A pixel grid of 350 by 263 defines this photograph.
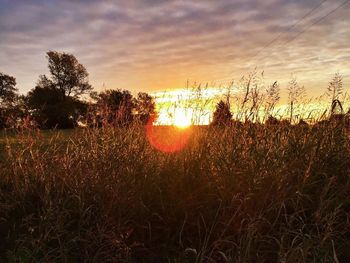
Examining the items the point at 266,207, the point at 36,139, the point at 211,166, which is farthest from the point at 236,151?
the point at 36,139

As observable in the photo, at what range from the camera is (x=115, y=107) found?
281 inches

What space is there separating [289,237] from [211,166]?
1281 mm

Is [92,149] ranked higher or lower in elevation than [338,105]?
lower

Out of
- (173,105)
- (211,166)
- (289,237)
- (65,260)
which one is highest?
(173,105)

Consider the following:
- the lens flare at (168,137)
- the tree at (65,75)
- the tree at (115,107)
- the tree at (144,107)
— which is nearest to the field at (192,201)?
the lens flare at (168,137)

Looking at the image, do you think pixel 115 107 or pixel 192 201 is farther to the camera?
pixel 115 107

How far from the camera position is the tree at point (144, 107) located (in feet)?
22.8

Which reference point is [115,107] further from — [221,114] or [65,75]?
[65,75]

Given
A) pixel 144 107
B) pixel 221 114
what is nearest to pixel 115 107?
pixel 144 107

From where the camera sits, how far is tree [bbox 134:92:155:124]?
6.95m

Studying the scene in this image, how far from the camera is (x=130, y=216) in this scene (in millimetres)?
4328

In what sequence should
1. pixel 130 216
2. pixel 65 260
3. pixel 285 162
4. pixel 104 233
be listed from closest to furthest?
pixel 65 260 → pixel 104 233 → pixel 130 216 → pixel 285 162

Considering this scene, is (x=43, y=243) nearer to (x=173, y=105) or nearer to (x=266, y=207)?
(x=266, y=207)

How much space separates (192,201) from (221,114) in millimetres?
2100
